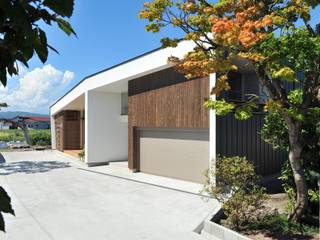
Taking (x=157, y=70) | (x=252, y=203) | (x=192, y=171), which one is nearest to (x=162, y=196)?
(x=192, y=171)

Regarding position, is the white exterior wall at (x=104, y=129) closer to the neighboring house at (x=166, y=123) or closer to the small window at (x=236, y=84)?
the neighboring house at (x=166, y=123)

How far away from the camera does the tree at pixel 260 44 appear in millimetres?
5512

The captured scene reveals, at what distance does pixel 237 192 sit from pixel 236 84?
688 centimetres

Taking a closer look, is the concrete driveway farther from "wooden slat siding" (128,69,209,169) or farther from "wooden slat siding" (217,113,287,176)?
"wooden slat siding" (128,69,209,169)

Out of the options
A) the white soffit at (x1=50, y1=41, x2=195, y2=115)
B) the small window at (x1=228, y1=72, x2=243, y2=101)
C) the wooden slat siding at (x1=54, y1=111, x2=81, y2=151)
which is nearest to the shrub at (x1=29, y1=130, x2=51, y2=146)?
the wooden slat siding at (x1=54, y1=111, x2=81, y2=151)

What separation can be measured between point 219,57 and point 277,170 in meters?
8.77

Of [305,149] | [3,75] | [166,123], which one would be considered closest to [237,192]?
[305,149]

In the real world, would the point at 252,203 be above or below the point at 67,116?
below

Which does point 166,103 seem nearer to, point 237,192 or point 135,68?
point 135,68

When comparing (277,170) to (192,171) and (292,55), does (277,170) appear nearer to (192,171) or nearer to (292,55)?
(192,171)

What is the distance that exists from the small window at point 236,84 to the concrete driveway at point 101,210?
4.44 meters

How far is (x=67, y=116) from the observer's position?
97.1 feet

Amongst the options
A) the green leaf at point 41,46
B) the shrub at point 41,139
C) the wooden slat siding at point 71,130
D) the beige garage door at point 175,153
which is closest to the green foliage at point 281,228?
the beige garage door at point 175,153

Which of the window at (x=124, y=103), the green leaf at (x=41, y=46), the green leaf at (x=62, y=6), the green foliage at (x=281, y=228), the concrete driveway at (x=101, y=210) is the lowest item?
the concrete driveway at (x=101, y=210)
